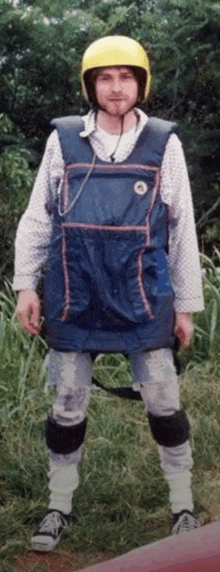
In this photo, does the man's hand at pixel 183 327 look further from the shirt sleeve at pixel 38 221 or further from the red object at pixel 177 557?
the red object at pixel 177 557

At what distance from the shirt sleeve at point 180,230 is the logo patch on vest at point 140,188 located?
0.07 metres

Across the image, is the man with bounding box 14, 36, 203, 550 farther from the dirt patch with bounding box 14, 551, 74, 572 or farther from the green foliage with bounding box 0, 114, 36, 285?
the green foliage with bounding box 0, 114, 36, 285

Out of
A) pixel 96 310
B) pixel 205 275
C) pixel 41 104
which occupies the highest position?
pixel 96 310

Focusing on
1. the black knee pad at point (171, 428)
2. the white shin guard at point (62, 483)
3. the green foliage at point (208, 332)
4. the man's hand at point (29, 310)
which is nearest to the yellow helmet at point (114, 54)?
the man's hand at point (29, 310)

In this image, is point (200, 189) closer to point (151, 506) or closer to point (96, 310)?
point (151, 506)

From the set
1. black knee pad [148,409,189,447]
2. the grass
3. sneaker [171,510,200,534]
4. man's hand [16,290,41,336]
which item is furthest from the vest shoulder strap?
the grass

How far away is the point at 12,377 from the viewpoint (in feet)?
12.2

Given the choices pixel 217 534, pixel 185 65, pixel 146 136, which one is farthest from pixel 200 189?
pixel 217 534

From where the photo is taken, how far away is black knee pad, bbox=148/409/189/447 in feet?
8.04

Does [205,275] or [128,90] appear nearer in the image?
[128,90]

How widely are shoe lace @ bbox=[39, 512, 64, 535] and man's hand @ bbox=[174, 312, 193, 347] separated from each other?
718mm

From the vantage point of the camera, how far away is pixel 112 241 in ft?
6.95

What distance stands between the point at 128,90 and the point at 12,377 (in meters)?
1.91

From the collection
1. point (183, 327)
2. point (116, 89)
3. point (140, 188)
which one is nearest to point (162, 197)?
point (140, 188)
